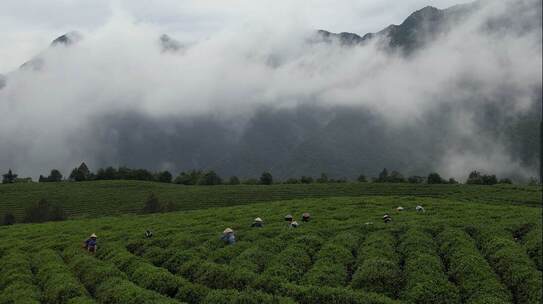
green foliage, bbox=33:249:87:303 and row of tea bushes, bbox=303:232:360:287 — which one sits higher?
row of tea bushes, bbox=303:232:360:287

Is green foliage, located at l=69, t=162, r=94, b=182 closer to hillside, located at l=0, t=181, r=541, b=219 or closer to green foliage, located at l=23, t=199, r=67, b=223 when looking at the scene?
hillside, located at l=0, t=181, r=541, b=219

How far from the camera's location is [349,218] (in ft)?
144

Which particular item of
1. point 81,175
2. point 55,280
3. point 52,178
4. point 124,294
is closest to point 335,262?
point 124,294

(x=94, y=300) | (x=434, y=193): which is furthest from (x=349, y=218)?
(x=434, y=193)

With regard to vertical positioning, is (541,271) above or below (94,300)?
above

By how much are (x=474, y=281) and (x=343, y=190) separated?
75.3 meters

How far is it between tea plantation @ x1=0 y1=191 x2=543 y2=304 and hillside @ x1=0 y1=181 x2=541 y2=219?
4709cm

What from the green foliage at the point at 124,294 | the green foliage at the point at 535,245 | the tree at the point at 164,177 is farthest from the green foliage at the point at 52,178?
the green foliage at the point at 535,245

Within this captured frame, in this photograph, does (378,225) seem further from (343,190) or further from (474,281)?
(343,190)

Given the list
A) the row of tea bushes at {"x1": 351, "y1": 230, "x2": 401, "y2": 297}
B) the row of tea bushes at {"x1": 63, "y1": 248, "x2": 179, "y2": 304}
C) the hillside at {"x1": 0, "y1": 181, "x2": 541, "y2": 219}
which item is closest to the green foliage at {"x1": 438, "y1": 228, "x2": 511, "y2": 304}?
the row of tea bushes at {"x1": 351, "y1": 230, "x2": 401, "y2": 297}

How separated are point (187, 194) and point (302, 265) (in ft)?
256

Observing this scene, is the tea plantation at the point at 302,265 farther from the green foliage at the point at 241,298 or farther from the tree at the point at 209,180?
the tree at the point at 209,180

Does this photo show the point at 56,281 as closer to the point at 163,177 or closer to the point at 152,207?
the point at 152,207

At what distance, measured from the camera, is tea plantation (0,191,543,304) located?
22156 millimetres
